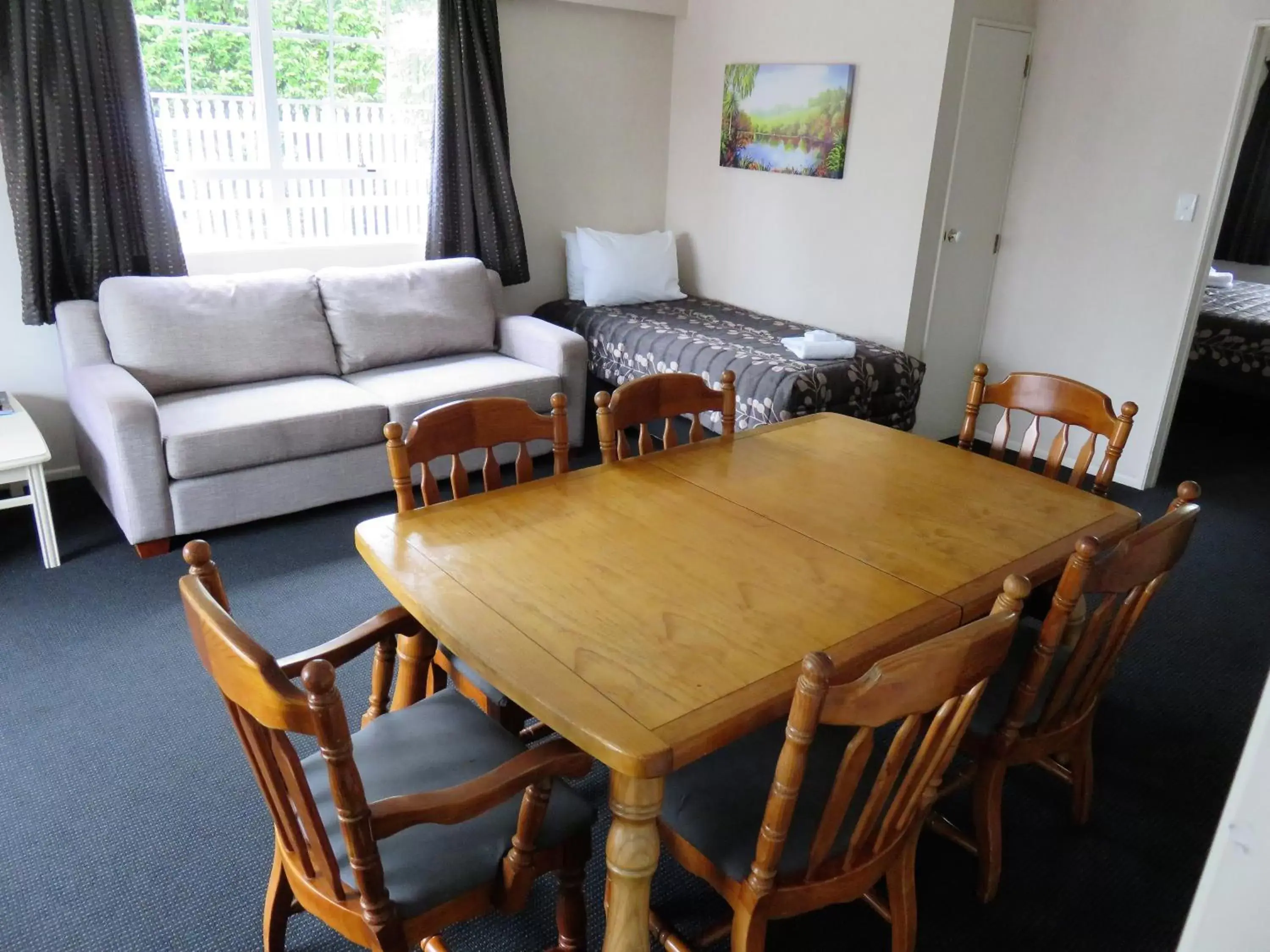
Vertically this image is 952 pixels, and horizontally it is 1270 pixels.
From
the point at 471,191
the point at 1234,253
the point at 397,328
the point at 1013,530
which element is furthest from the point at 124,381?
the point at 1234,253

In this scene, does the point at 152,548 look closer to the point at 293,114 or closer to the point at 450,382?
the point at 450,382

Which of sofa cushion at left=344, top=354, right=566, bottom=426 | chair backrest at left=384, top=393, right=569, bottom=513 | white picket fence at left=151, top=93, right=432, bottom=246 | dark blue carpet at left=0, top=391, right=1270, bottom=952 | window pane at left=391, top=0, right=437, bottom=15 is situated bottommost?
dark blue carpet at left=0, top=391, right=1270, bottom=952

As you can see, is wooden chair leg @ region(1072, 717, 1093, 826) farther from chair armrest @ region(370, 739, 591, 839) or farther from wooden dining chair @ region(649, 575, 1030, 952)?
chair armrest @ region(370, 739, 591, 839)

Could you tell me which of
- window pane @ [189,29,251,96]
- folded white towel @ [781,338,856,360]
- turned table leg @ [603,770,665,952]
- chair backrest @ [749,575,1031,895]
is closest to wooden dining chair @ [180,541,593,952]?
turned table leg @ [603,770,665,952]

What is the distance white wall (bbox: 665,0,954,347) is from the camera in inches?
152

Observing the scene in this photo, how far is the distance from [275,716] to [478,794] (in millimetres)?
302

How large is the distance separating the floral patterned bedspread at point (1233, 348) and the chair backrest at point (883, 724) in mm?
4500

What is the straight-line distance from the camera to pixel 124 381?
120 inches

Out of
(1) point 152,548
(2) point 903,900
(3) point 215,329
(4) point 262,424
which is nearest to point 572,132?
(3) point 215,329

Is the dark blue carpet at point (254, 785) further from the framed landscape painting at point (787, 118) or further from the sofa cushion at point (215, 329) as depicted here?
the framed landscape painting at point (787, 118)

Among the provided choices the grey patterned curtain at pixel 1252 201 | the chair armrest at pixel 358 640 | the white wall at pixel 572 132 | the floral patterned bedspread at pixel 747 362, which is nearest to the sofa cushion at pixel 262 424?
the white wall at pixel 572 132

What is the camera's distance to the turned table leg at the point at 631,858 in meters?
1.25

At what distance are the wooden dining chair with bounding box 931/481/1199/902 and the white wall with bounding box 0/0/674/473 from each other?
11.1 ft

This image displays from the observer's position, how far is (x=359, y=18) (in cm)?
394
